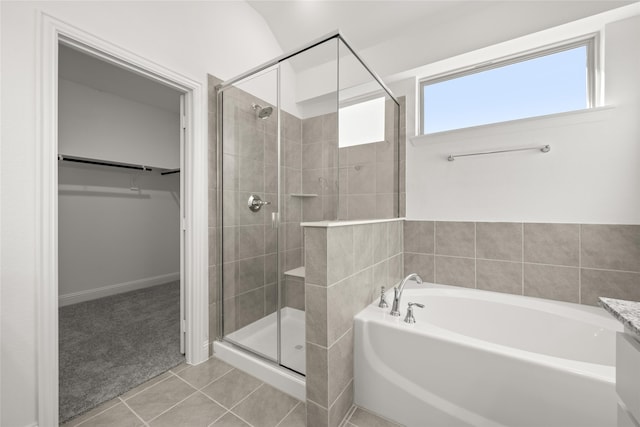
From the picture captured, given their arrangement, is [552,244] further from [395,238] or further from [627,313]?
[627,313]

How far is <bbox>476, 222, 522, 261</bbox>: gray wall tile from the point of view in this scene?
189 centimetres

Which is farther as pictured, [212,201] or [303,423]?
[212,201]

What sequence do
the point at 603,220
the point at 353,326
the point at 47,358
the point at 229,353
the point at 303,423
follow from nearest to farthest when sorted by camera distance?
the point at 47,358 < the point at 303,423 < the point at 353,326 < the point at 603,220 < the point at 229,353

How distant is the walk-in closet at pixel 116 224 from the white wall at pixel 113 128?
0.03 feet

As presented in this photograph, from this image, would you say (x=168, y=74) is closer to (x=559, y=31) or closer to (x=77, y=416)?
(x=77, y=416)

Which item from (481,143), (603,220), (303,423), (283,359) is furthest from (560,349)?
(283,359)

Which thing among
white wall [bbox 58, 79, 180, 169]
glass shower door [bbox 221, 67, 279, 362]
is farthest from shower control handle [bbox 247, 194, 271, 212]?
white wall [bbox 58, 79, 180, 169]

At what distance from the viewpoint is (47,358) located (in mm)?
1221

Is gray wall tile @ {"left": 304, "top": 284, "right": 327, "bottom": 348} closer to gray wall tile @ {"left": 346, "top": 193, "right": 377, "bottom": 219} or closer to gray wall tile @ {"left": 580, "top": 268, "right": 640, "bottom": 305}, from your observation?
gray wall tile @ {"left": 346, "top": 193, "right": 377, "bottom": 219}

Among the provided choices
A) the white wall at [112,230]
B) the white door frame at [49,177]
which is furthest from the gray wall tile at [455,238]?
the white wall at [112,230]

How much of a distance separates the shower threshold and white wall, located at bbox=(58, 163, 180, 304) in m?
2.30

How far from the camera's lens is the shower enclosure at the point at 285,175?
172 cm

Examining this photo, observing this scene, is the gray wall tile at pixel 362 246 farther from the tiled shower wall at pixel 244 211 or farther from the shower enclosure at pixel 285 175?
the tiled shower wall at pixel 244 211

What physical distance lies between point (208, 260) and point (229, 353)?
0.67m
